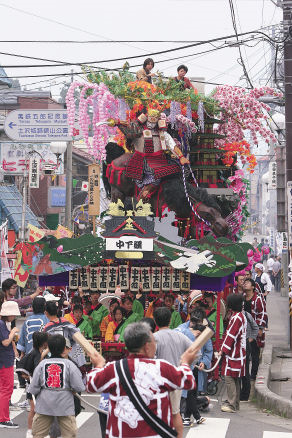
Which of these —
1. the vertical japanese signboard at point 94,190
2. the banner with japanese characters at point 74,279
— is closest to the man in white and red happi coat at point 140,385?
the banner with japanese characters at point 74,279

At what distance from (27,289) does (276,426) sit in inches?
865

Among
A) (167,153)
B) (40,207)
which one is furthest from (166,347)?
(40,207)

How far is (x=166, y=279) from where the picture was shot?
1510 centimetres

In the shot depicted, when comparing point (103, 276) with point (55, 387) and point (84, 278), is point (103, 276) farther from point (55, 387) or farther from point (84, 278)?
point (55, 387)

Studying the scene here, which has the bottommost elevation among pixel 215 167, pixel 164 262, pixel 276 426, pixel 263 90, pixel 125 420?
pixel 276 426

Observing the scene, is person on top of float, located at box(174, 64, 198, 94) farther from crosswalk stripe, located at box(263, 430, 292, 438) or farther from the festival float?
crosswalk stripe, located at box(263, 430, 292, 438)

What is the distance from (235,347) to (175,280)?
110 inches

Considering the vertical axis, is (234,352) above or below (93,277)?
below

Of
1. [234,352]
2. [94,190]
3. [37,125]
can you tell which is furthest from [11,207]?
[234,352]

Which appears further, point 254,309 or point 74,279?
point 254,309

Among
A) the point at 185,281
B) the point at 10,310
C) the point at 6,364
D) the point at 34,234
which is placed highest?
the point at 34,234

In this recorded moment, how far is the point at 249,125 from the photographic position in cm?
2053

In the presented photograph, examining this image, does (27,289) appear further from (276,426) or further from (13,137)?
(276,426)

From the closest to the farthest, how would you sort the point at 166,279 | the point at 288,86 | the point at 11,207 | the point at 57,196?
the point at 166,279 → the point at 288,86 → the point at 11,207 → the point at 57,196
